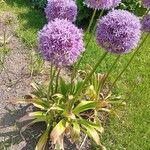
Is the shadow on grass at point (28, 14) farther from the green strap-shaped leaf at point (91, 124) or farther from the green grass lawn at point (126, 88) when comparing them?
the green strap-shaped leaf at point (91, 124)

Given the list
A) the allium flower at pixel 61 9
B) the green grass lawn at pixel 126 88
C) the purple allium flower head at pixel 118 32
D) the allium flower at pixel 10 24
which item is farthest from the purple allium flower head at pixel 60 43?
the allium flower at pixel 10 24

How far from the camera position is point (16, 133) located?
530 cm

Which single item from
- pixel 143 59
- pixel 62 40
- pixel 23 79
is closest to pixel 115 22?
pixel 62 40

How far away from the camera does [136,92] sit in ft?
20.7

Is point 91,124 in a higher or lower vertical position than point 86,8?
lower

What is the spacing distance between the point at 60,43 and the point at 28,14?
375cm

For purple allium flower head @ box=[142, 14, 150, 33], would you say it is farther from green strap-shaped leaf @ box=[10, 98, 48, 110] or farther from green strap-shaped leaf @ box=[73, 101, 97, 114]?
green strap-shaped leaf @ box=[10, 98, 48, 110]

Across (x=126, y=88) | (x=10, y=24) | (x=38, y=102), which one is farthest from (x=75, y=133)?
(x=10, y=24)

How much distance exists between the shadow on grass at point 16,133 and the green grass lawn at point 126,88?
0.87 meters

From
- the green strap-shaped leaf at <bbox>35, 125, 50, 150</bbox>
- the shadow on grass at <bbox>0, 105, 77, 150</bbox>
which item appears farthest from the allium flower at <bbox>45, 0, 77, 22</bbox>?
the shadow on grass at <bbox>0, 105, 77, 150</bbox>

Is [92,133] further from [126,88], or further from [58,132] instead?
[126,88]

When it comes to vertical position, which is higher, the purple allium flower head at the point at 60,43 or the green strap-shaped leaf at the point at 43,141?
the purple allium flower head at the point at 60,43

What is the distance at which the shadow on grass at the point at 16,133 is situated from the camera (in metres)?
5.18

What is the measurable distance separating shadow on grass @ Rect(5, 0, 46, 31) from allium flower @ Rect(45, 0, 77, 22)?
8.40 ft
